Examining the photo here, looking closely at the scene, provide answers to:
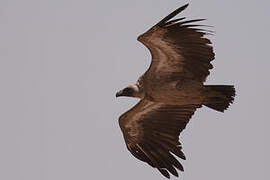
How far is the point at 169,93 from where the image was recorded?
Answer: 13.0 m

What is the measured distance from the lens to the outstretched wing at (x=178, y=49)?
40.2 ft

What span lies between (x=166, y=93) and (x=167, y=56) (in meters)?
0.68

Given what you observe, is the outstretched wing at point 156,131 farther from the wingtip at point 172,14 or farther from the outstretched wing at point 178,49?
the wingtip at point 172,14

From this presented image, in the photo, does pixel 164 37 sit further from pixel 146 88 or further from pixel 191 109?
pixel 191 109

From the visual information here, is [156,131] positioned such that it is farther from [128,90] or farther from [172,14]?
[172,14]

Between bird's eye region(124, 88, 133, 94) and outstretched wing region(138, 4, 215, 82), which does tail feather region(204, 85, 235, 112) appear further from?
bird's eye region(124, 88, 133, 94)

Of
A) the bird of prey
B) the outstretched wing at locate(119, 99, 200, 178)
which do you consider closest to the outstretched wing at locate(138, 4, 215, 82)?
the bird of prey

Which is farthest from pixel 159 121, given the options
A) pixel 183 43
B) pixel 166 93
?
pixel 183 43

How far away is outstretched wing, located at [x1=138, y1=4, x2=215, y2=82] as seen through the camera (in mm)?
12258

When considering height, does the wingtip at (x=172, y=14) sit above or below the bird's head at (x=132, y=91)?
above

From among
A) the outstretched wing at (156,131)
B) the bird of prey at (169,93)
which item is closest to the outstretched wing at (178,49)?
the bird of prey at (169,93)

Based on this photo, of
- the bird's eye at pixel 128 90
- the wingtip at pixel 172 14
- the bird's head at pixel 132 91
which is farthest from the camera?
the bird's eye at pixel 128 90

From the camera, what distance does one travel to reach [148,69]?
13.2 m

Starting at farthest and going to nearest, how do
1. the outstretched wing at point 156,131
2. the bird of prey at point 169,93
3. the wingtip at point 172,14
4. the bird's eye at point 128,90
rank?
the outstretched wing at point 156,131 < the bird's eye at point 128,90 < the bird of prey at point 169,93 < the wingtip at point 172,14
